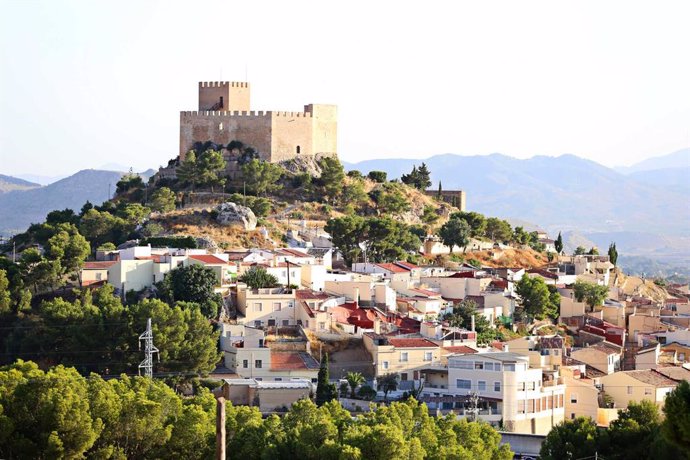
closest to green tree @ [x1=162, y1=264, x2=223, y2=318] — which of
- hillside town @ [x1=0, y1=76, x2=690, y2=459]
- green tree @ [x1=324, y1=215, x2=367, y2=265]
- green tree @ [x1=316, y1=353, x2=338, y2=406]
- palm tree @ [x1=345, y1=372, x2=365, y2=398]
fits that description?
hillside town @ [x1=0, y1=76, x2=690, y2=459]

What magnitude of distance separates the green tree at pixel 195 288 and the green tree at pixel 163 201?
16.2 m

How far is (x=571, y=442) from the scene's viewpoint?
30.9 m

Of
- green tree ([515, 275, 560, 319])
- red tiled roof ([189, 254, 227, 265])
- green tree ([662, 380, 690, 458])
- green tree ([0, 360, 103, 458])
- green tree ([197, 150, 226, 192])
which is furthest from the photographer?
green tree ([197, 150, 226, 192])

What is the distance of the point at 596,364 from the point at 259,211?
72.2 ft

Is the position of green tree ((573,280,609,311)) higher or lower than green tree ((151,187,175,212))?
lower

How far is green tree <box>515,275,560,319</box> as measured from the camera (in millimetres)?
51281

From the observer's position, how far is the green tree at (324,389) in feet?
121

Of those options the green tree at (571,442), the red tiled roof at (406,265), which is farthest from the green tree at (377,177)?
the green tree at (571,442)

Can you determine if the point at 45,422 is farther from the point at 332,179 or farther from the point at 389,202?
the point at 389,202

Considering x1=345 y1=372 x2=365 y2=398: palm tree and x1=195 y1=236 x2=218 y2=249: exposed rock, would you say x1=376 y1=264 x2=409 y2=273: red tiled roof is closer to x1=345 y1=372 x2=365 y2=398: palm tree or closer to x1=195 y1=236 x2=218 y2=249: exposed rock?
x1=195 y1=236 x2=218 y2=249: exposed rock

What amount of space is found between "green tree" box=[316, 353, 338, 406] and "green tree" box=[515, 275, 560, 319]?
15.4 meters

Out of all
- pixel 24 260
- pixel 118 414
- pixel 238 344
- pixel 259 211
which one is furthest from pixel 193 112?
pixel 118 414

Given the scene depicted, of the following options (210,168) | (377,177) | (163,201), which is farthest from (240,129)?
(377,177)

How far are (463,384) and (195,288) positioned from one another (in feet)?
33.7
